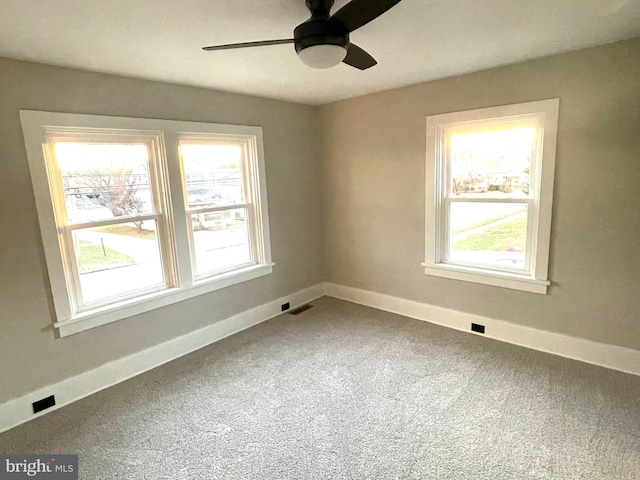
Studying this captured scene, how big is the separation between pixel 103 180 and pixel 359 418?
2533 mm

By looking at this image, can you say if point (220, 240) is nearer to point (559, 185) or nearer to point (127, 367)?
point (127, 367)

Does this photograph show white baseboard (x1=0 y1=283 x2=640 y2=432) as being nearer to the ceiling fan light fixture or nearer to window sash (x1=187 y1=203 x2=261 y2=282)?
window sash (x1=187 y1=203 x2=261 y2=282)

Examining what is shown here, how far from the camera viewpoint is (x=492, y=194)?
3.10 metres

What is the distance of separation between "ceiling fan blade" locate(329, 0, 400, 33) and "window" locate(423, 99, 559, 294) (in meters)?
1.88

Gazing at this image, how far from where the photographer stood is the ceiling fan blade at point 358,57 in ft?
6.03

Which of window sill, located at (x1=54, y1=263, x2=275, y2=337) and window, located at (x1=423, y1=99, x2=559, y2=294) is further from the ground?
window, located at (x1=423, y1=99, x2=559, y2=294)

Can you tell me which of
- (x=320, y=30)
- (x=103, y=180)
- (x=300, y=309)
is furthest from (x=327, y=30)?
(x=300, y=309)

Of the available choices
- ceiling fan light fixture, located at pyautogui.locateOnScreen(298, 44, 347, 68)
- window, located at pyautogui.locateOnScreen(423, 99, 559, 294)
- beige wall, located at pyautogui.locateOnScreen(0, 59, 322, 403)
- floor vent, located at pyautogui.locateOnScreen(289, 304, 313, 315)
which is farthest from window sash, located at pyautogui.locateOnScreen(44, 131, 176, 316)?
window, located at pyautogui.locateOnScreen(423, 99, 559, 294)

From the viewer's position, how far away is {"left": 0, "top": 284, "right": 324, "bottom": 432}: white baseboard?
7.60 ft

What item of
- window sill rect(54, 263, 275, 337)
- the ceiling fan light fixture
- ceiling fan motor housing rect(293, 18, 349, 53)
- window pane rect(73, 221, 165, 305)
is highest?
ceiling fan motor housing rect(293, 18, 349, 53)

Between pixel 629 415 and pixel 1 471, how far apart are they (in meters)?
3.67

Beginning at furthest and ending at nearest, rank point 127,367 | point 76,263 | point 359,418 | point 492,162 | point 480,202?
point 480,202, point 492,162, point 127,367, point 76,263, point 359,418

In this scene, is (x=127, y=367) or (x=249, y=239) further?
(x=249, y=239)

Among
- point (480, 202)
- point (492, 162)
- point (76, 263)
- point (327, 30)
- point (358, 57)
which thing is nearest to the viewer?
point (327, 30)
